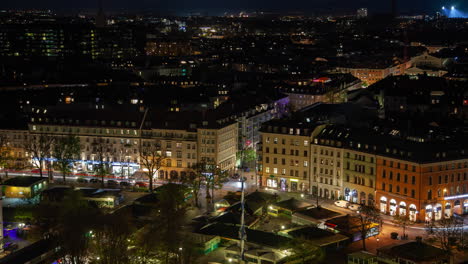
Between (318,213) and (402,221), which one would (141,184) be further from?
(402,221)

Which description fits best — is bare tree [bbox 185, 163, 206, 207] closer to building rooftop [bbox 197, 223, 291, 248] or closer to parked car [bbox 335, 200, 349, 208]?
building rooftop [bbox 197, 223, 291, 248]

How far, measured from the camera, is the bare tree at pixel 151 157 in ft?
183

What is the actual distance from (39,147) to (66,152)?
371 cm

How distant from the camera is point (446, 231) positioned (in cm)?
4250

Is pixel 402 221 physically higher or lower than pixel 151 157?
lower

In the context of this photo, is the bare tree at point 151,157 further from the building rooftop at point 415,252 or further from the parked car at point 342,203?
the building rooftop at point 415,252

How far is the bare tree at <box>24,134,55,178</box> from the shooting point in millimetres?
57862

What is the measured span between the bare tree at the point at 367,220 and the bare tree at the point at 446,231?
11.1ft

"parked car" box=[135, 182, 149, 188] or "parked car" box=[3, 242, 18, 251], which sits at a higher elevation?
"parked car" box=[3, 242, 18, 251]

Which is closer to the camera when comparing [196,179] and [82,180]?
[196,179]

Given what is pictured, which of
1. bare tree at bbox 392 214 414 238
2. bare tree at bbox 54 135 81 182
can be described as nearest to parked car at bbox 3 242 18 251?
bare tree at bbox 54 135 81 182

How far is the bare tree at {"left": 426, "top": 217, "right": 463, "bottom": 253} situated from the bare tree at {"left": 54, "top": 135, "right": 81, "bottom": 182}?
97.9 feet

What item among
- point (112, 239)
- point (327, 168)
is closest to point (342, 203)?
point (327, 168)

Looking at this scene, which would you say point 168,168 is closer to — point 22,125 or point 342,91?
point 22,125
